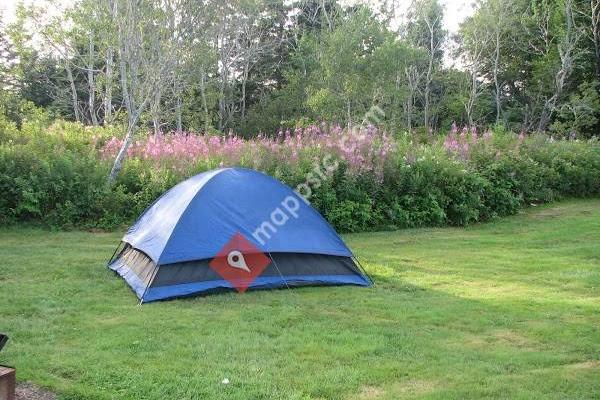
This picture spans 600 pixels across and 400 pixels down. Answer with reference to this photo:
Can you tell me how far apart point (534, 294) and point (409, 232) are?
4557mm

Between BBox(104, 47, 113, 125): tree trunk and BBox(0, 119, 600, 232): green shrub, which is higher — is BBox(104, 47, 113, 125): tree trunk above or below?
above

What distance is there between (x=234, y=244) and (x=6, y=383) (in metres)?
3.30

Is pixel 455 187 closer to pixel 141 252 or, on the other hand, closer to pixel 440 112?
pixel 141 252

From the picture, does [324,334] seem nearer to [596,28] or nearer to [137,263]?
[137,263]

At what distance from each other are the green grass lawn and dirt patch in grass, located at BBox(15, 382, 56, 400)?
2.7 inches

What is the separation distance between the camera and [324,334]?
195 inches

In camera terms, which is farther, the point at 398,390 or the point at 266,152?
the point at 266,152

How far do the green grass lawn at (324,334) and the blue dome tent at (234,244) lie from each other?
0.70 ft

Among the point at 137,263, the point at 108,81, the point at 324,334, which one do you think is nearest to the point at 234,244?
the point at 137,263

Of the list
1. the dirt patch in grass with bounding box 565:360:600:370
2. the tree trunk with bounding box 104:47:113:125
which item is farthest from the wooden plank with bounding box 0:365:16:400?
the tree trunk with bounding box 104:47:113:125

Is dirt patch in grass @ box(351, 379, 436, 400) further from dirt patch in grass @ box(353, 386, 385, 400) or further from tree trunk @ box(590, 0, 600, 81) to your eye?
tree trunk @ box(590, 0, 600, 81)

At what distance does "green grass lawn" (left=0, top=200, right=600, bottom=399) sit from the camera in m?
3.88

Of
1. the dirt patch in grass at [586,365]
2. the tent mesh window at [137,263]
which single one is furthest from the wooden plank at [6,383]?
the dirt patch in grass at [586,365]

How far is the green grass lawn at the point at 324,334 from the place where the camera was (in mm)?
3879
